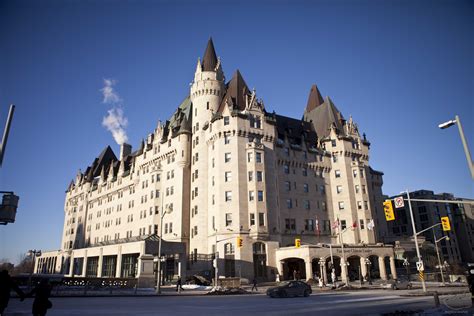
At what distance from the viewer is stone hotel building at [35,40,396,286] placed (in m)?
52.6

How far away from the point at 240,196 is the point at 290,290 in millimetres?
26538

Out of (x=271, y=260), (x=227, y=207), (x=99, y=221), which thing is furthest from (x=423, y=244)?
(x=99, y=221)

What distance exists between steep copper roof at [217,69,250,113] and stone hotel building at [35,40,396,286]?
0.87 feet

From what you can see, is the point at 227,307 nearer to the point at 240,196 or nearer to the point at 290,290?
the point at 290,290

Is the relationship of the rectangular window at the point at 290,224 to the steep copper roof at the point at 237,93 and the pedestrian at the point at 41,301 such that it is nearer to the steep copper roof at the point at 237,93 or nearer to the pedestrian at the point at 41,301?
the steep copper roof at the point at 237,93

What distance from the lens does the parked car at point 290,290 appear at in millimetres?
27906

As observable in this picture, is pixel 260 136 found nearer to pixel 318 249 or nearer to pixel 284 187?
pixel 284 187

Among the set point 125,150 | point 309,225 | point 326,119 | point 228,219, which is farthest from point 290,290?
point 125,150

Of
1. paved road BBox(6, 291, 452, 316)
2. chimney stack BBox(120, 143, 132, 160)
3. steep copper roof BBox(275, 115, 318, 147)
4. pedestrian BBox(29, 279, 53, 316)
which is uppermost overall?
chimney stack BBox(120, 143, 132, 160)

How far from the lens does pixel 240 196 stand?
53938mm

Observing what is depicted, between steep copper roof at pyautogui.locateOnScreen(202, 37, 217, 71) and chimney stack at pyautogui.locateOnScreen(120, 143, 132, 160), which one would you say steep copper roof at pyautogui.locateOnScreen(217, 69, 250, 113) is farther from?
chimney stack at pyautogui.locateOnScreen(120, 143, 132, 160)

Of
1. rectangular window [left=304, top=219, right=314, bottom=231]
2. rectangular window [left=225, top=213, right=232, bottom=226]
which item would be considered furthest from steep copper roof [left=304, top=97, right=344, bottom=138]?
rectangular window [left=225, top=213, right=232, bottom=226]

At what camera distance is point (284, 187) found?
204ft

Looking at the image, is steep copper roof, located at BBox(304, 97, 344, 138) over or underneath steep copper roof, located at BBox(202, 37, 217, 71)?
underneath
